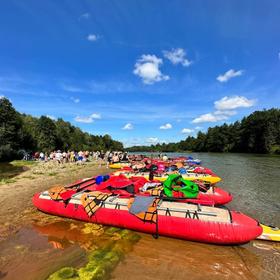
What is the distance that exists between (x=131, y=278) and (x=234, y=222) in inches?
125

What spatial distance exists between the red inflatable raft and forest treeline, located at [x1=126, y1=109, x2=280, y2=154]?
125ft

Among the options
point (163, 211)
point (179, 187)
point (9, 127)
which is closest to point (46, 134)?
point (9, 127)

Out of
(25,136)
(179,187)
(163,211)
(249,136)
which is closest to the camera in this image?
(163,211)

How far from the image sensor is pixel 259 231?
576 centimetres

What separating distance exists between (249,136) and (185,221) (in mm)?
72859

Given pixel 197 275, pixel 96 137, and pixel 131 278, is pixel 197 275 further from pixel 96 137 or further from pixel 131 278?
pixel 96 137

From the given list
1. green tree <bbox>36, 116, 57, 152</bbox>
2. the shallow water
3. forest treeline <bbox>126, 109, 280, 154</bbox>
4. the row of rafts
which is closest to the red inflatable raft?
the row of rafts

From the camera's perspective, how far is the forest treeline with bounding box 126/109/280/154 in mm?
59969

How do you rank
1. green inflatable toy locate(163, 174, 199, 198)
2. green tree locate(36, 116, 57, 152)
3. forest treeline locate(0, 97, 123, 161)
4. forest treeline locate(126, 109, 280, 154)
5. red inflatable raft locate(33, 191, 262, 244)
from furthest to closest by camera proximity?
forest treeline locate(126, 109, 280, 154) → green tree locate(36, 116, 57, 152) → forest treeline locate(0, 97, 123, 161) → green inflatable toy locate(163, 174, 199, 198) → red inflatable raft locate(33, 191, 262, 244)

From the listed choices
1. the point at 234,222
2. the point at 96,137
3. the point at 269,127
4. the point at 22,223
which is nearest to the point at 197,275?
the point at 234,222

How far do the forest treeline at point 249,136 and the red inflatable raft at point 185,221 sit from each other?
125 feet

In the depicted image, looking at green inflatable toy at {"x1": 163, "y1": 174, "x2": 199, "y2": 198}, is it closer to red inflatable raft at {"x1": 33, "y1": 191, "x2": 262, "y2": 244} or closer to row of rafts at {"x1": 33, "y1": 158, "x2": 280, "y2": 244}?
row of rafts at {"x1": 33, "y1": 158, "x2": 280, "y2": 244}

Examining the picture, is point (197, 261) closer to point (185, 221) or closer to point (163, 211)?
point (185, 221)

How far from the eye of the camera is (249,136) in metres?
69.8
